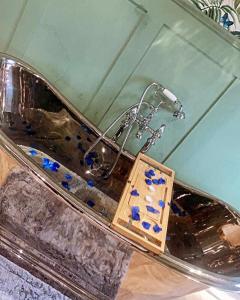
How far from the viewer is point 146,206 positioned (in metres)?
1.35

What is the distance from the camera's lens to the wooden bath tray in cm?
120

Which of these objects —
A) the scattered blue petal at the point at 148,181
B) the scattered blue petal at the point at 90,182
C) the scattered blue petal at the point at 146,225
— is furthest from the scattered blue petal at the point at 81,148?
the scattered blue petal at the point at 146,225

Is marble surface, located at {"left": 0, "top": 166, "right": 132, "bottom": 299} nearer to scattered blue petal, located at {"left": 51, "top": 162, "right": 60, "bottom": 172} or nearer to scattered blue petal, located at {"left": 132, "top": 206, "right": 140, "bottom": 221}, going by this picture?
scattered blue petal, located at {"left": 132, "top": 206, "right": 140, "bottom": 221}

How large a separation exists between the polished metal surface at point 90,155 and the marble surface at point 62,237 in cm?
36

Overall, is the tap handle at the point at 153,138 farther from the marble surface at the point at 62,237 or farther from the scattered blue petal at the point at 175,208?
the marble surface at the point at 62,237

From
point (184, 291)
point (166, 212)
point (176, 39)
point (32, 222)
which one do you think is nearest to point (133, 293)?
point (184, 291)

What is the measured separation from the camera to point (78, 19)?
5.33ft

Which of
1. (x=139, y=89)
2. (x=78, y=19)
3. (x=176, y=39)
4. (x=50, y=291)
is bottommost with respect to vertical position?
(x=50, y=291)

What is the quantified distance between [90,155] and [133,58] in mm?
554

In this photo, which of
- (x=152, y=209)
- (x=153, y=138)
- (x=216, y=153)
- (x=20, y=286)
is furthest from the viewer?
(x=216, y=153)

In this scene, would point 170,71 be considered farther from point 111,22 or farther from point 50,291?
point 50,291

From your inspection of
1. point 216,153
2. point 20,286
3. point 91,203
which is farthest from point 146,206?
point 216,153

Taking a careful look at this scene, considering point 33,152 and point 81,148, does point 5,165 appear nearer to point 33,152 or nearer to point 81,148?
point 33,152

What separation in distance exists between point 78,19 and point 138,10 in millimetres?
297
